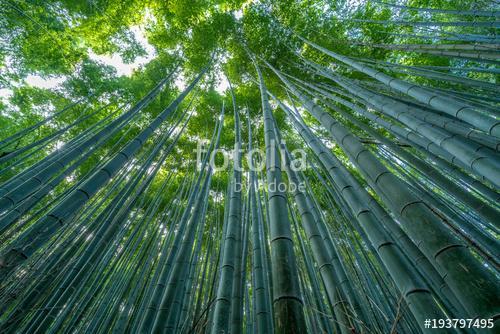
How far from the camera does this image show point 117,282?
9.78ft

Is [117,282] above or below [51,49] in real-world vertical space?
below

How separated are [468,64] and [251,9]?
5252 millimetres

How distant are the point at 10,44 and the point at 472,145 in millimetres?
7528

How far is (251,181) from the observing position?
2.62 m

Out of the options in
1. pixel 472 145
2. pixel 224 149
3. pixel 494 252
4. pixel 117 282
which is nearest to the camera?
pixel 472 145

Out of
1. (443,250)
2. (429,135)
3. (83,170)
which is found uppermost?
(83,170)

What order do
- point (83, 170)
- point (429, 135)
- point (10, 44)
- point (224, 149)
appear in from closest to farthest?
point (429, 135), point (10, 44), point (83, 170), point (224, 149)

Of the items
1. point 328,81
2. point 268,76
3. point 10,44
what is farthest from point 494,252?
point 10,44

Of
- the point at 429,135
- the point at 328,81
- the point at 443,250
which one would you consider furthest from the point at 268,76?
the point at 443,250

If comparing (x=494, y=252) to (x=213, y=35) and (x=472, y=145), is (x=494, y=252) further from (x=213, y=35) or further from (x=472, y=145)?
(x=213, y=35)

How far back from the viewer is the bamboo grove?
4.02ft

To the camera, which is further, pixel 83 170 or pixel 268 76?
pixel 268 76

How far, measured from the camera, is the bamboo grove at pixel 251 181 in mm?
1226

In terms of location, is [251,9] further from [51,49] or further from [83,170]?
[83,170]
